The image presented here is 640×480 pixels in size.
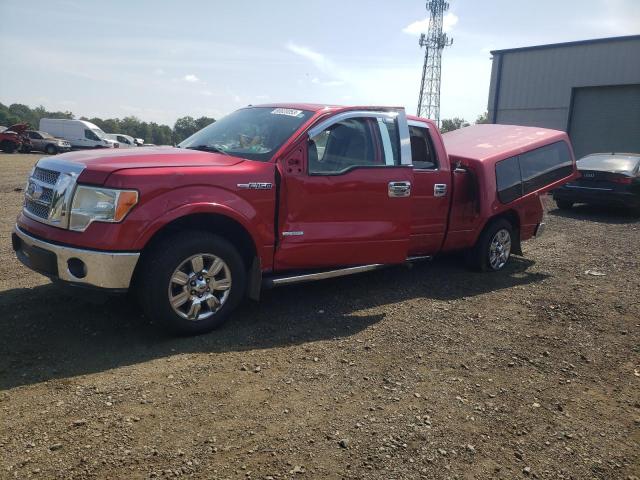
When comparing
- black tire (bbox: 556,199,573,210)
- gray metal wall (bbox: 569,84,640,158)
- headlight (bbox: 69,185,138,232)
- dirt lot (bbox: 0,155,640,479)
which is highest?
gray metal wall (bbox: 569,84,640,158)

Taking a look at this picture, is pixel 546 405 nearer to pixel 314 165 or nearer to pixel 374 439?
pixel 374 439

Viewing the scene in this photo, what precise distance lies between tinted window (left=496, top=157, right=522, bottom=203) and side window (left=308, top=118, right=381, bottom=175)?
214 cm

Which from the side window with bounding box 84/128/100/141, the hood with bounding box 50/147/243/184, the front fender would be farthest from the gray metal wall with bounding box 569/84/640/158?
the side window with bounding box 84/128/100/141

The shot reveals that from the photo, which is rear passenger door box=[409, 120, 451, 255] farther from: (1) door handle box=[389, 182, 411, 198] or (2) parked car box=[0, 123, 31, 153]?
(2) parked car box=[0, 123, 31, 153]

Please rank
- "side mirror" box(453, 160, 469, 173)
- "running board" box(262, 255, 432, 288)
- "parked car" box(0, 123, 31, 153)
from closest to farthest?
"running board" box(262, 255, 432, 288) < "side mirror" box(453, 160, 469, 173) < "parked car" box(0, 123, 31, 153)

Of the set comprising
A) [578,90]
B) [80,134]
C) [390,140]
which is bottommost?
[80,134]

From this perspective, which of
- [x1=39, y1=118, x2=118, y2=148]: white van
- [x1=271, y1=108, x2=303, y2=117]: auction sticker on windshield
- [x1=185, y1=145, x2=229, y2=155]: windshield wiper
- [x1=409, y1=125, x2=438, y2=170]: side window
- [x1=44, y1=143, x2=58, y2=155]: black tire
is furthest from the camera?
[x1=39, y1=118, x2=118, y2=148]: white van

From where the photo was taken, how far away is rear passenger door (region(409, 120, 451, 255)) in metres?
5.92

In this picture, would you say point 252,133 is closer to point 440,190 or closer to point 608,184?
point 440,190

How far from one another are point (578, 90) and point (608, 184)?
13.8 m

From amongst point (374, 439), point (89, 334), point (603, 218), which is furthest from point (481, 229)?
point (603, 218)

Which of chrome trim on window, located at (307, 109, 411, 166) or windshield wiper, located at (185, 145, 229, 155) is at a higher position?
chrome trim on window, located at (307, 109, 411, 166)

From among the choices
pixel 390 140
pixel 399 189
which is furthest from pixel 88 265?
pixel 390 140

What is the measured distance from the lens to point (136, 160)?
409 centimetres
